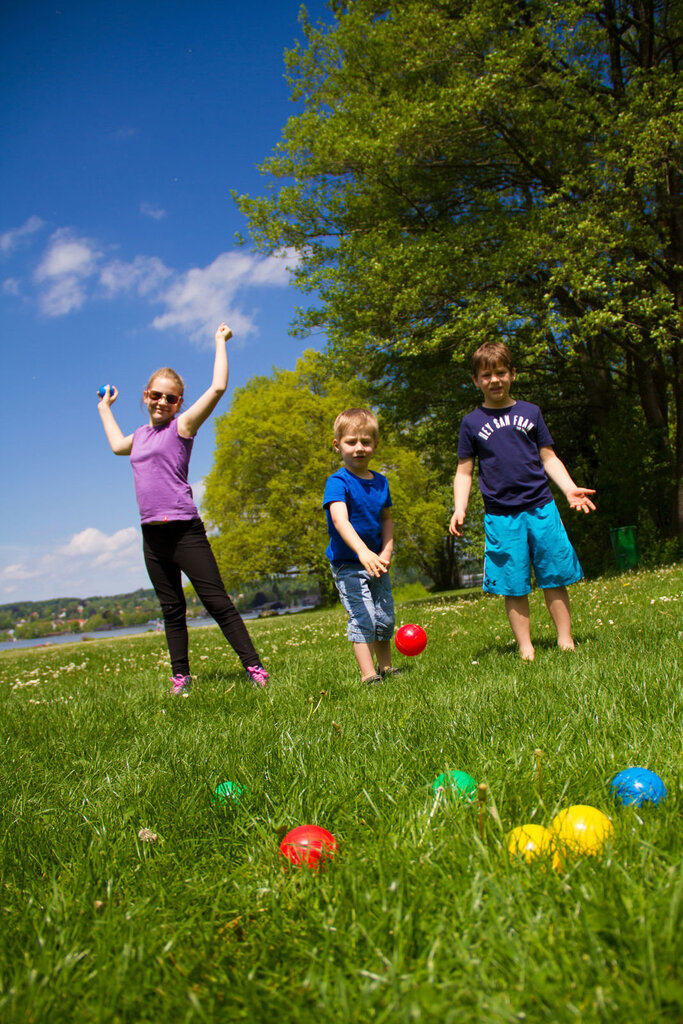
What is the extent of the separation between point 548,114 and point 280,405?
822 inches

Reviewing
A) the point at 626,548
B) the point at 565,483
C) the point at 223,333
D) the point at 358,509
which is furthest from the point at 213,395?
the point at 626,548

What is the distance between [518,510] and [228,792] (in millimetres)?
3204

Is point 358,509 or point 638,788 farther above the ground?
point 358,509

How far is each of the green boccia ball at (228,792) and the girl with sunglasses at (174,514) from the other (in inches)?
97.4

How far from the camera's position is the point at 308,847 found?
1.73 metres

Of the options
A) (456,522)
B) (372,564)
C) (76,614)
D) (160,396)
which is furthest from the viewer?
(76,614)

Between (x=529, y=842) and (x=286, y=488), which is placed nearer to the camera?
(x=529, y=842)

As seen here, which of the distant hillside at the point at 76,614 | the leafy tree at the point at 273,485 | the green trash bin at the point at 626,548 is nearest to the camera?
the green trash bin at the point at 626,548

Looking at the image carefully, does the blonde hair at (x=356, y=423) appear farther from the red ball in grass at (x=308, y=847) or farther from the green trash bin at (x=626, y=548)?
the green trash bin at (x=626, y=548)

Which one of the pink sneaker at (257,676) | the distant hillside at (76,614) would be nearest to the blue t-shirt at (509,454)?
the pink sneaker at (257,676)

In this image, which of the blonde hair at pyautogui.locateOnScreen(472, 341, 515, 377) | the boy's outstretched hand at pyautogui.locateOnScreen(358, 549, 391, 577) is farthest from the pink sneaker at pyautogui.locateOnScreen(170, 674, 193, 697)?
the blonde hair at pyautogui.locateOnScreen(472, 341, 515, 377)

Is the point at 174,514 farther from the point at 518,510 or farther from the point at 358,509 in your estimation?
the point at 518,510

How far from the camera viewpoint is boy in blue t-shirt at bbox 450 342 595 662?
4.66 metres

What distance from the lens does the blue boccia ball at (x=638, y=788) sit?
1.78 m
